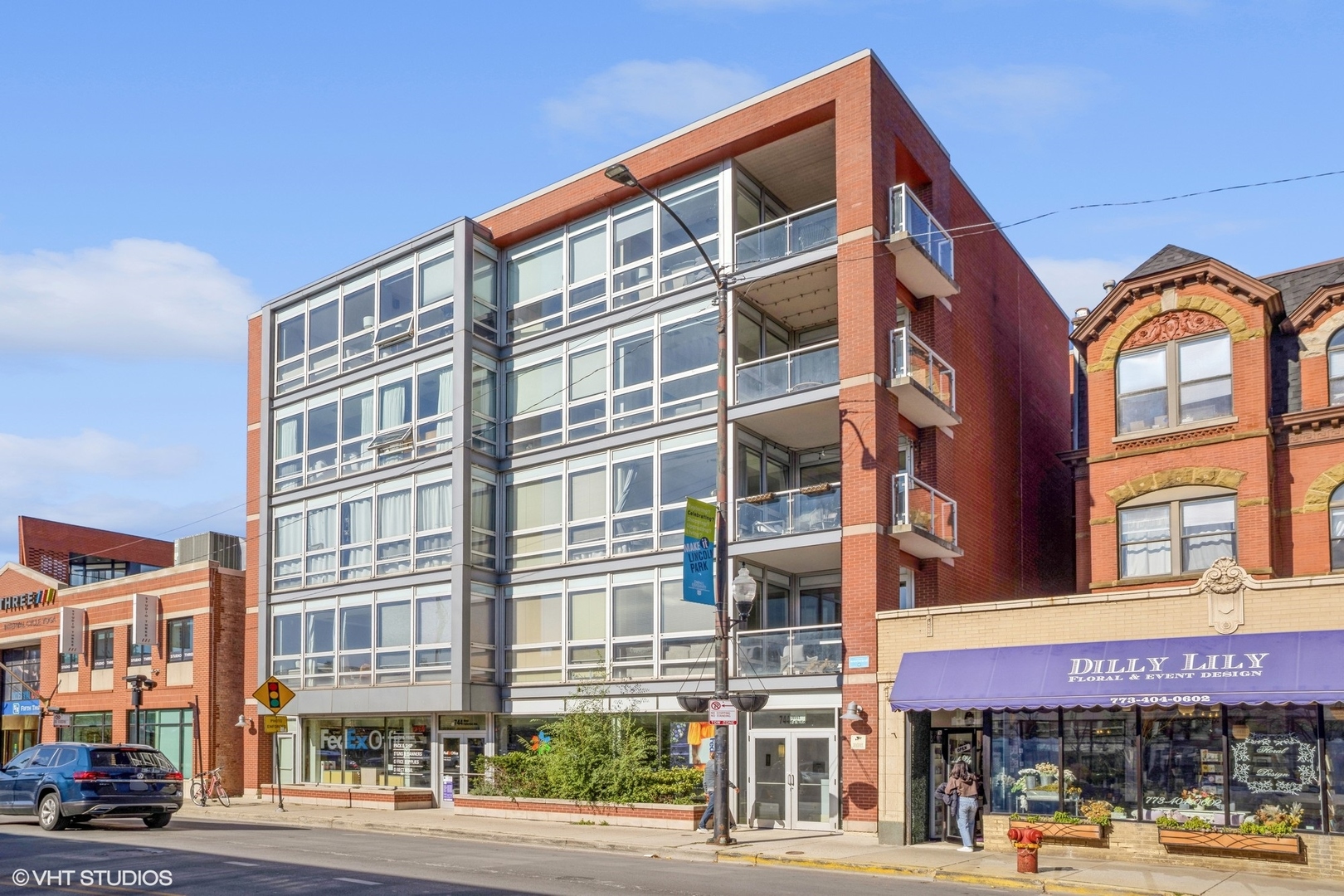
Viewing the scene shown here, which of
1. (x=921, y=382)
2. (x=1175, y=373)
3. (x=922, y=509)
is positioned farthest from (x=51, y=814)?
(x=1175, y=373)

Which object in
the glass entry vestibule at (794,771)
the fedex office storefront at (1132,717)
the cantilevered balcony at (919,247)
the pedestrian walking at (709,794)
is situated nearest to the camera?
the fedex office storefront at (1132,717)

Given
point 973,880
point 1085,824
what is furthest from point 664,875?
point 1085,824

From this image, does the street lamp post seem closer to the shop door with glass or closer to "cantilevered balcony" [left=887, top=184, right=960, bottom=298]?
"cantilevered balcony" [left=887, top=184, right=960, bottom=298]

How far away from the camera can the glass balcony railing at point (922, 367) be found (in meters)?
26.5

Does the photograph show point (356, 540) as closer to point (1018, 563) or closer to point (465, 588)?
point (465, 588)

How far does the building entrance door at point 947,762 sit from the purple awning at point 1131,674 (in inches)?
58.1

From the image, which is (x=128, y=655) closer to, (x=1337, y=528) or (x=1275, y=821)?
(x=1275, y=821)

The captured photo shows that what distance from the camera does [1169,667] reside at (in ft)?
67.5

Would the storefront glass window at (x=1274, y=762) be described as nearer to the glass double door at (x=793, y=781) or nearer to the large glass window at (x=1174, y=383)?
the glass double door at (x=793, y=781)

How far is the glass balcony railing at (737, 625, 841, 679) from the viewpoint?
1003 inches

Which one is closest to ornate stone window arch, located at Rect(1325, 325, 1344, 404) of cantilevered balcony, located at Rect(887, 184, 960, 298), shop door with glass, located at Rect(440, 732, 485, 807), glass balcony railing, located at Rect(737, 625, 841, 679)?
cantilevered balcony, located at Rect(887, 184, 960, 298)

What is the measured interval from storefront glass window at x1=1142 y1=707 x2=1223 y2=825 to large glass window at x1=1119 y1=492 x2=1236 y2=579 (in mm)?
5369

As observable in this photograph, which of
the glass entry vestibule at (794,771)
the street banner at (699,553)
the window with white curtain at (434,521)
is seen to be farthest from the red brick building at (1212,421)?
the window with white curtain at (434,521)

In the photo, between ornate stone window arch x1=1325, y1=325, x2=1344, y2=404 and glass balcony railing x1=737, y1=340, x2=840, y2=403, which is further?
glass balcony railing x1=737, y1=340, x2=840, y2=403
